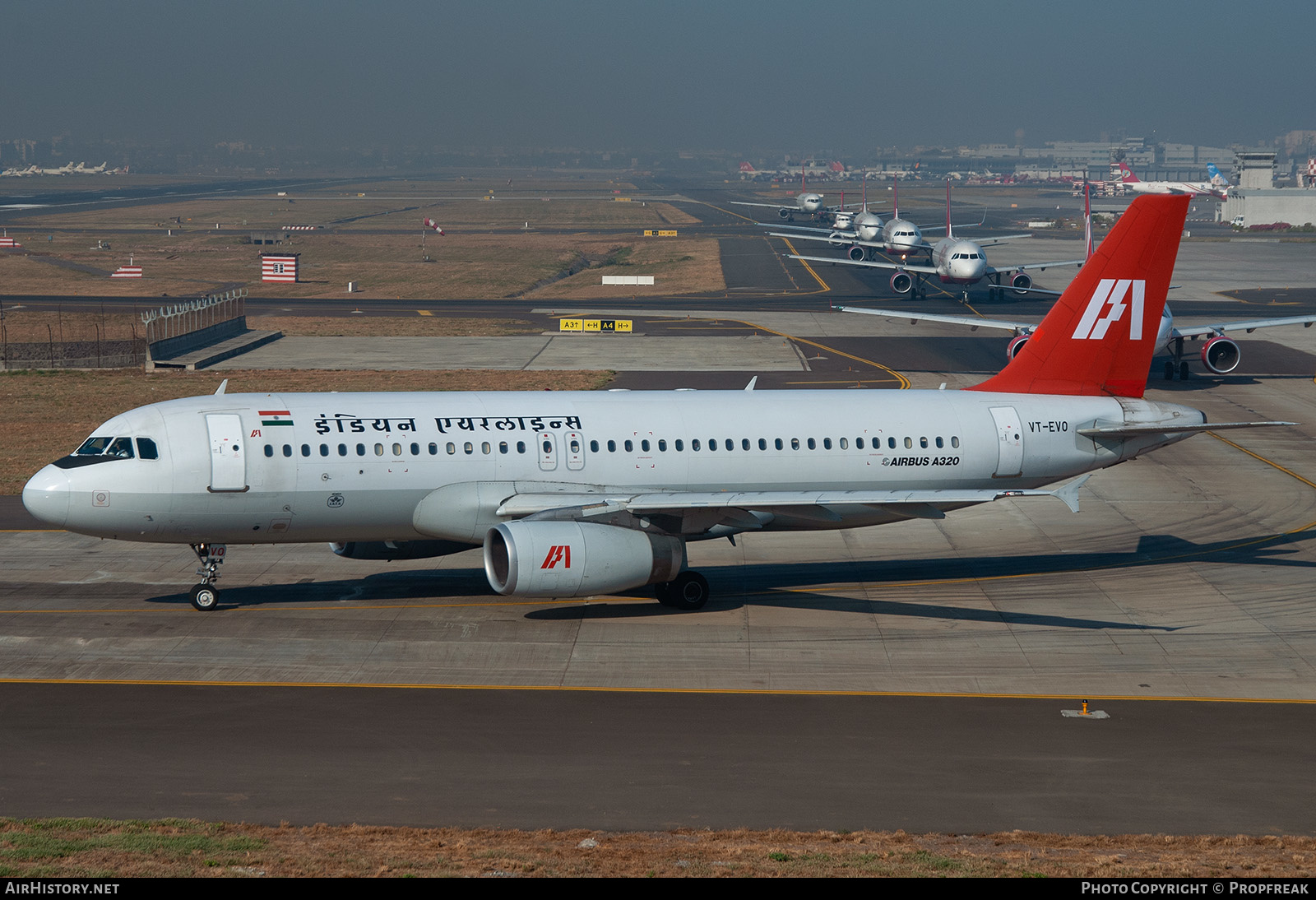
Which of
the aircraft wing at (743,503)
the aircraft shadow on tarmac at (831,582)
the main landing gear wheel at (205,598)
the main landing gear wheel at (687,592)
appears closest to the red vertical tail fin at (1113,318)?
the aircraft shadow on tarmac at (831,582)

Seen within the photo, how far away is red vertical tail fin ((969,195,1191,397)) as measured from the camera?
34.5 metres

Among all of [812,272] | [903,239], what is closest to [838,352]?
[812,272]

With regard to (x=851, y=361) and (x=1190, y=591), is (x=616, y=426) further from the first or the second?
(x=851, y=361)

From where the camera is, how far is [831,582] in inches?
1341

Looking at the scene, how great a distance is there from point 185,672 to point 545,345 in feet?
187

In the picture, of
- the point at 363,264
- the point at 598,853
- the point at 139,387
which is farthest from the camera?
the point at 363,264

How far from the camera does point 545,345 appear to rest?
3223 inches

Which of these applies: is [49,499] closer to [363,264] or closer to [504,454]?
[504,454]

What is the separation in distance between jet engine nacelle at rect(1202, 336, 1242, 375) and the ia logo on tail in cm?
3484

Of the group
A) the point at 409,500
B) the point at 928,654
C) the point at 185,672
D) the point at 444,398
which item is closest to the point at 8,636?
the point at 185,672

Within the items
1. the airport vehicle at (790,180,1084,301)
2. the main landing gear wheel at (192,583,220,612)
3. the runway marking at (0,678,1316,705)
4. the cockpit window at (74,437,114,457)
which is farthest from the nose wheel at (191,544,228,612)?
the airport vehicle at (790,180,1084,301)

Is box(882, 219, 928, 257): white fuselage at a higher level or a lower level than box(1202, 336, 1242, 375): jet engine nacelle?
higher

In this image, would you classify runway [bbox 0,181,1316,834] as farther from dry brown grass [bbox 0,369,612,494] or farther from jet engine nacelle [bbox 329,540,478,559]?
dry brown grass [bbox 0,369,612,494]

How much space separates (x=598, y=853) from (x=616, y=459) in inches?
605
